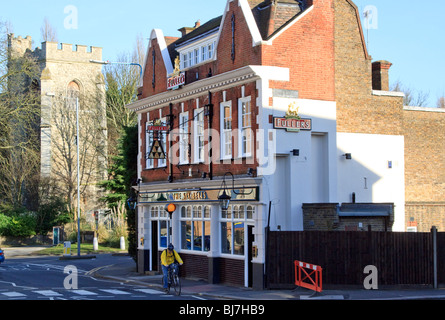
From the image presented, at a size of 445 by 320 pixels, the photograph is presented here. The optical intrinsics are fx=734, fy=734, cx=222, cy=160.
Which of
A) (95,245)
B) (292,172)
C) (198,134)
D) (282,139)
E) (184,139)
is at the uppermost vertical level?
(198,134)

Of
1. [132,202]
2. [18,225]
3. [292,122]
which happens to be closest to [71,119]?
[18,225]

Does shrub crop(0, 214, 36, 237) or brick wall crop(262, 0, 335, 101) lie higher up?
brick wall crop(262, 0, 335, 101)

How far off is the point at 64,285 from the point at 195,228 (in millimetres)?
5928

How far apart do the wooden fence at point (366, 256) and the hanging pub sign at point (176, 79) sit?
31.3 feet

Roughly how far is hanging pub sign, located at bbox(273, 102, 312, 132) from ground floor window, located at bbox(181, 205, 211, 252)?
573 centimetres

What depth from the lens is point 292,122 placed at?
26641mm

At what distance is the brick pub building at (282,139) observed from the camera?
26562 mm

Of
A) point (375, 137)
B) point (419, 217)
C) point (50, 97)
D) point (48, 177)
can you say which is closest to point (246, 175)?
point (375, 137)

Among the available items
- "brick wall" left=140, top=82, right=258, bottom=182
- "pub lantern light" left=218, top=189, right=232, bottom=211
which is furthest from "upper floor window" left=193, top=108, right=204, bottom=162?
"pub lantern light" left=218, top=189, right=232, bottom=211

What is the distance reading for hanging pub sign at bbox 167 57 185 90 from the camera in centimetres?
3159

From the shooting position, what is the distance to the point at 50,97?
7606cm

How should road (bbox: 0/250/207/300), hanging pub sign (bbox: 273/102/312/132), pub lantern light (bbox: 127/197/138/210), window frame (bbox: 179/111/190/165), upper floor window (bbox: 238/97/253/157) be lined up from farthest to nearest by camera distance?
pub lantern light (bbox: 127/197/138/210) < window frame (bbox: 179/111/190/165) < upper floor window (bbox: 238/97/253/157) < hanging pub sign (bbox: 273/102/312/132) < road (bbox: 0/250/207/300)

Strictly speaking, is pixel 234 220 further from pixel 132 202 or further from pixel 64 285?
pixel 132 202

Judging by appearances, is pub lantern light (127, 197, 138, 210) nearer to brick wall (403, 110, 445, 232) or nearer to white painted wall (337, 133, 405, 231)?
white painted wall (337, 133, 405, 231)
